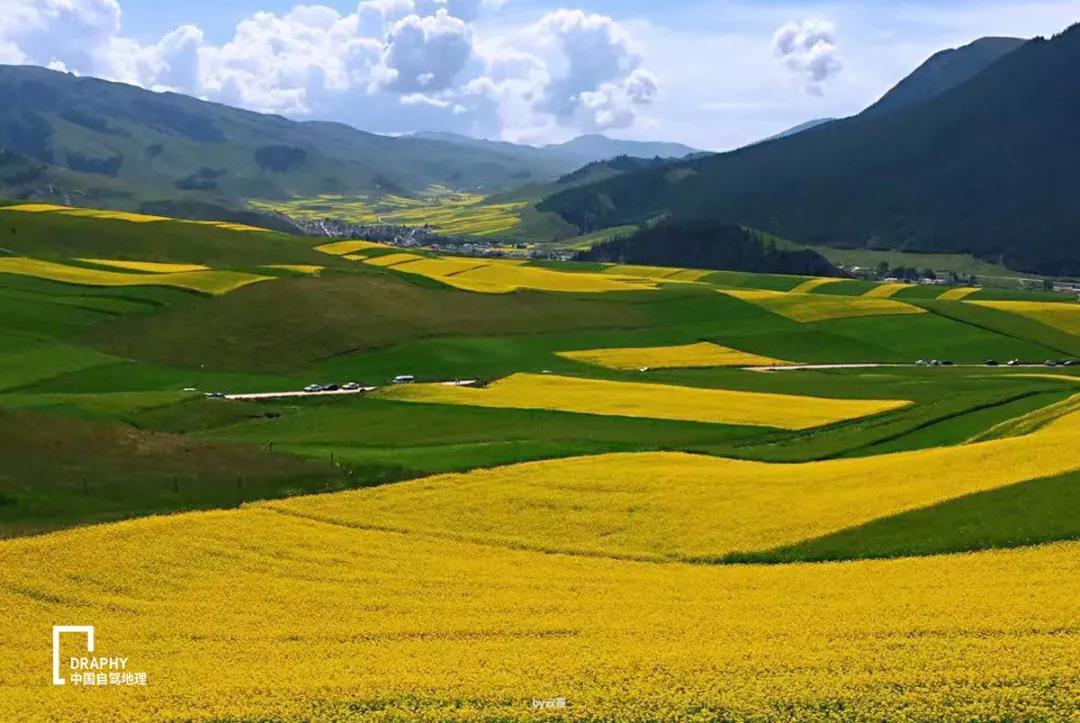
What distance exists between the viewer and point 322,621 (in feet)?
104

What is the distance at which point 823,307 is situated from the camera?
14525 centimetres

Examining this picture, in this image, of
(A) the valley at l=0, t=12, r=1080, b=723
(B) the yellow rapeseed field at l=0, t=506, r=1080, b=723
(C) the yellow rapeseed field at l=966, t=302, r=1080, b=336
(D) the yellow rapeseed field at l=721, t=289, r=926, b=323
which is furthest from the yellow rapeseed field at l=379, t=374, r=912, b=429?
(C) the yellow rapeseed field at l=966, t=302, r=1080, b=336

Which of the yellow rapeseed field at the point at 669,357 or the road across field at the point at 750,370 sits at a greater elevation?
the yellow rapeseed field at the point at 669,357

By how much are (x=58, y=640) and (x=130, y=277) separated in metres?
117

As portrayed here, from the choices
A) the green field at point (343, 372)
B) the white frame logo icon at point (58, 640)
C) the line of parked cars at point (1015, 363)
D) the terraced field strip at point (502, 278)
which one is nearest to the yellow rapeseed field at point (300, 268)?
the green field at point (343, 372)

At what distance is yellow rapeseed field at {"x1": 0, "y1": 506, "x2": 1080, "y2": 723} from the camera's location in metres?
25.1

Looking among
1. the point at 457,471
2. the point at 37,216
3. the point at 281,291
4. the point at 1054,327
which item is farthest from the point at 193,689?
the point at 37,216

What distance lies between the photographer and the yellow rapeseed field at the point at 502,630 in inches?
988

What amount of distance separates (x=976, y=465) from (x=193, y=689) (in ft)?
125

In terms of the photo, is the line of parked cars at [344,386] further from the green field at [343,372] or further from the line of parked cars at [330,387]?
the green field at [343,372]

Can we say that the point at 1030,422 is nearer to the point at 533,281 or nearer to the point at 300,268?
the point at 533,281

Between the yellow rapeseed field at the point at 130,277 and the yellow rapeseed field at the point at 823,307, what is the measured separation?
7420cm

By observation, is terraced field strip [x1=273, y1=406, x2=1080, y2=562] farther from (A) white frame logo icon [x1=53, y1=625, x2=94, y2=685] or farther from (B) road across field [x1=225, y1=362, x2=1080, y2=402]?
(B) road across field [x1=225, y1=362, x2=1080, y2=402]

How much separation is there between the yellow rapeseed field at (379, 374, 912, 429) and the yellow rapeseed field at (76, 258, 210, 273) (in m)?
78.7
